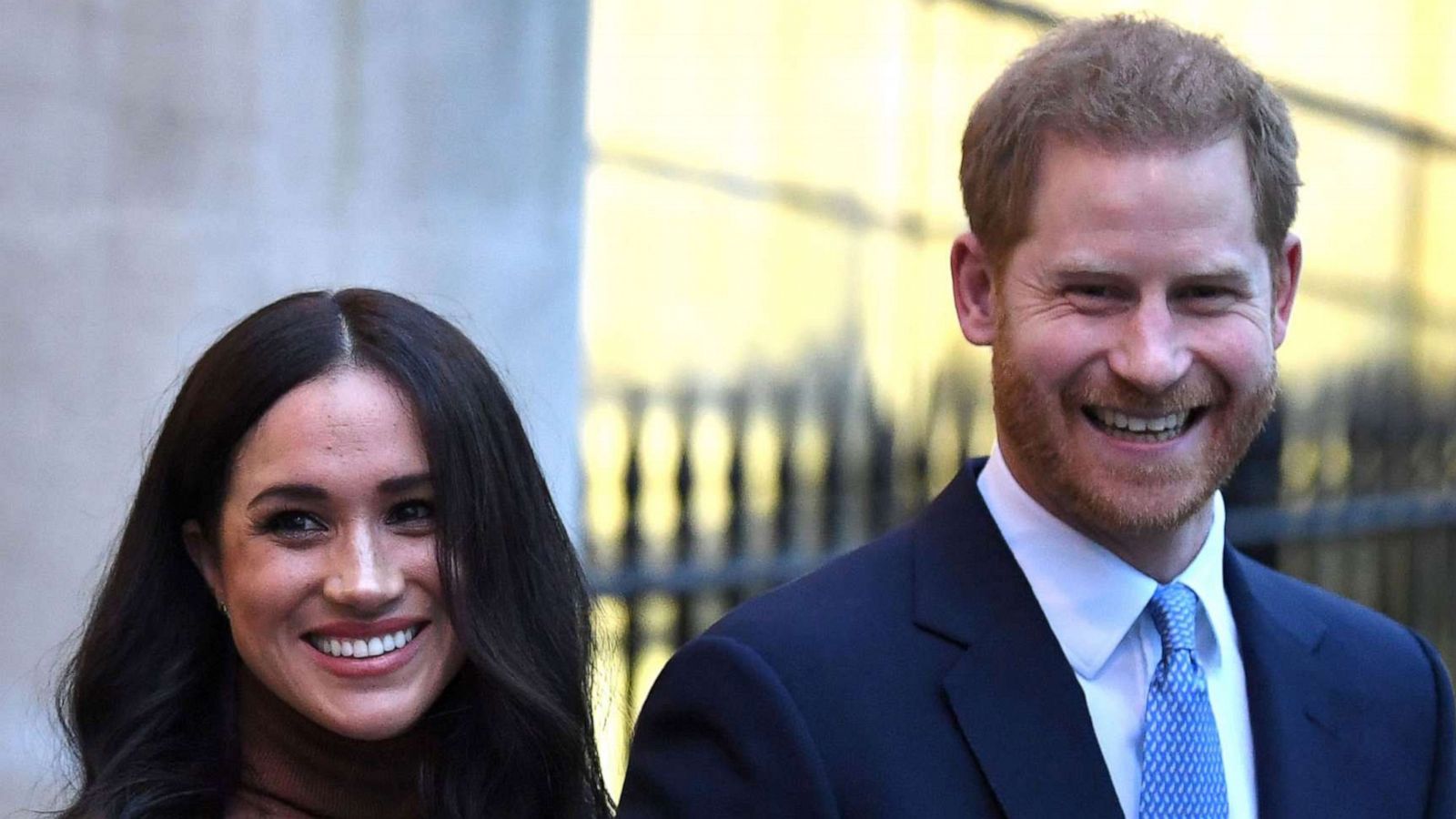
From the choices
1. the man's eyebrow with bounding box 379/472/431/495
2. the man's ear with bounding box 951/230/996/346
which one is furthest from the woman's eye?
the man's ear with bounding box 951/230/996/346

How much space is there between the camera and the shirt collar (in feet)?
9.59

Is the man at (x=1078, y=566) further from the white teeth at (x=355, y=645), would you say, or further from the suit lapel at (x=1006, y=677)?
the white teeth at (x=355, y=645)

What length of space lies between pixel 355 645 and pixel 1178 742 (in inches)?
44.6

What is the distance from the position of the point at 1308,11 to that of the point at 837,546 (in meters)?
3.06

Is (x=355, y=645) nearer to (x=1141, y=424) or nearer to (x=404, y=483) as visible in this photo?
(x=404, y=483)

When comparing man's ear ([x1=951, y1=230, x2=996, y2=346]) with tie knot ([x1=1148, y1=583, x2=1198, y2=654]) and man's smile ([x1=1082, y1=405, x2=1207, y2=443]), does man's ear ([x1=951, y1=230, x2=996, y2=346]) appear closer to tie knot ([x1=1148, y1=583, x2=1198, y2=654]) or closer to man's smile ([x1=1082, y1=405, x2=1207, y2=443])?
man's smile ([x1=1082, y1=405, x2=1207, y2=443])

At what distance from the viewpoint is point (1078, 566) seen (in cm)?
295

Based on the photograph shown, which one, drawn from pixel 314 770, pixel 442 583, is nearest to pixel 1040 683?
pixel 442 583

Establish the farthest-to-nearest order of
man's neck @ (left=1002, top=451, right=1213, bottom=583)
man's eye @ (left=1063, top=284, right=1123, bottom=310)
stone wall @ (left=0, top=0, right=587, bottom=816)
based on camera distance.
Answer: stone wall @ (left=0, top=0, right=587, bottom=816) → man's neck @ (left=1002, top=451, right=1213, bottom=583) → man's eye @ (left=1063, top=284, right=1123, bottom=310)

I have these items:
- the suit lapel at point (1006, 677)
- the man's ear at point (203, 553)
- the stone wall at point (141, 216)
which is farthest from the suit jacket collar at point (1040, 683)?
the stone wall at point (141, 216)

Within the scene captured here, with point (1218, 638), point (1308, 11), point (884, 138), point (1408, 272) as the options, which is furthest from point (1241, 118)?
point (1408, 272)

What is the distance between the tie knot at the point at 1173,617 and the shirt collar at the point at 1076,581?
0.02 m

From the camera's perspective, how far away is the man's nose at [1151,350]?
2789 millimetres

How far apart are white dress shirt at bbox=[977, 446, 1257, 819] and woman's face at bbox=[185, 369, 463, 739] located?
841mm
